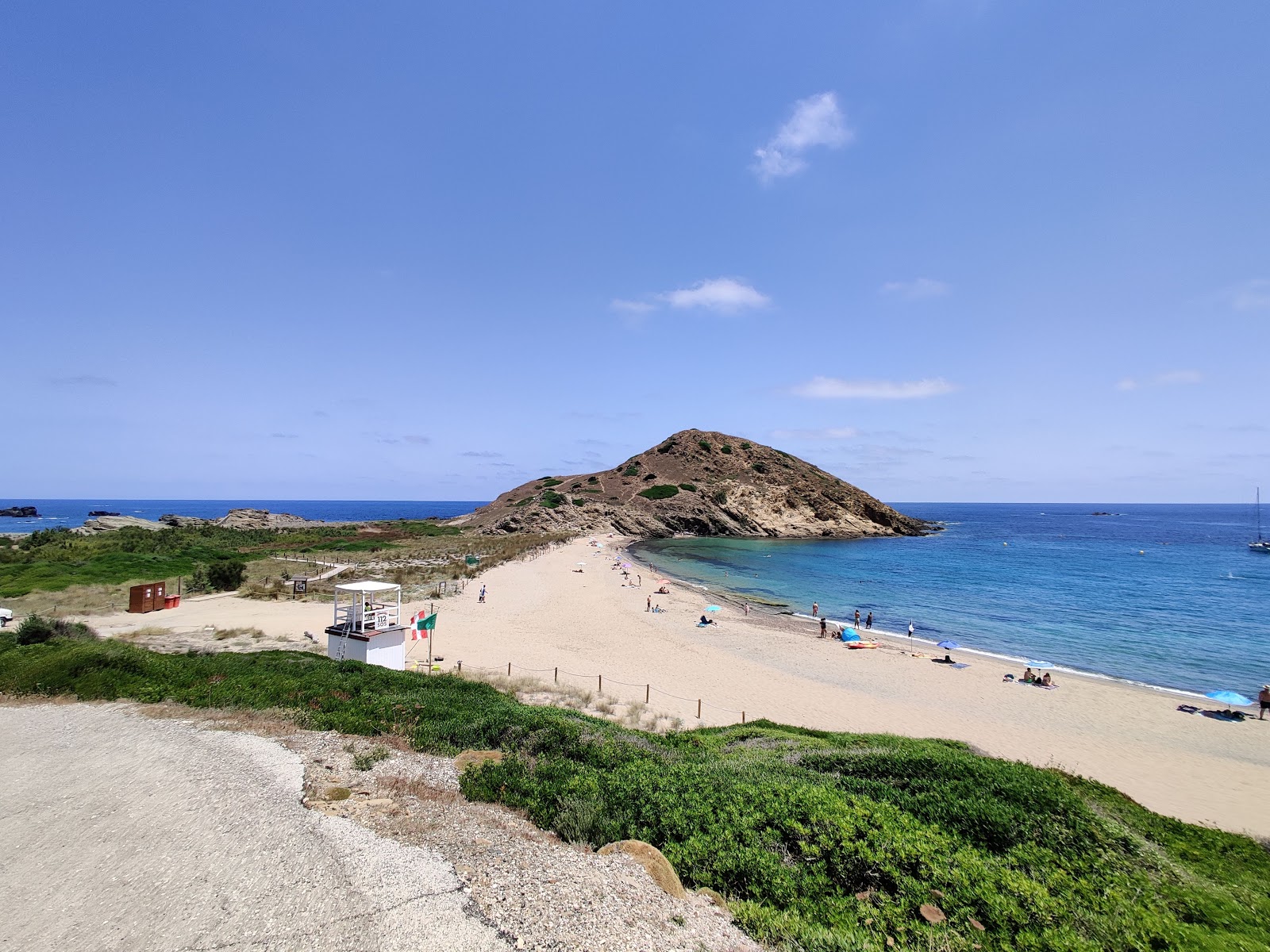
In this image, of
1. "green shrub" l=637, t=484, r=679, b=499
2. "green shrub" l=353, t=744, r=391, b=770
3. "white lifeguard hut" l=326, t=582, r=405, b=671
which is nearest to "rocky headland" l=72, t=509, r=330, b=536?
"green shrub" l=637, t=484, r=679, b=499

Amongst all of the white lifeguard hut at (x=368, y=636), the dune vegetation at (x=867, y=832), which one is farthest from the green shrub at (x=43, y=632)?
the white lifeguard hut at (x=368, y=636)

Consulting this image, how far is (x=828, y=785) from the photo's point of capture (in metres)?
8.57

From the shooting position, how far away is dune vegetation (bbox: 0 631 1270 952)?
5488mm

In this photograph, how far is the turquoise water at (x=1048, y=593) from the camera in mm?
28672

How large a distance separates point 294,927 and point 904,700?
70.7 ft

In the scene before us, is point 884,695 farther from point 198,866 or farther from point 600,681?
point 198,866

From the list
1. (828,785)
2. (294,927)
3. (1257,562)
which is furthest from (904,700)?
(1257,562)

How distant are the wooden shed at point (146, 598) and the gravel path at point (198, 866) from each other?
21821 millimetres

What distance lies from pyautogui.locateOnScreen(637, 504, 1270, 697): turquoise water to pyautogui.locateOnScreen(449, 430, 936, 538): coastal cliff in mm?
7928

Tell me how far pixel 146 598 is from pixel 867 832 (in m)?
32.6

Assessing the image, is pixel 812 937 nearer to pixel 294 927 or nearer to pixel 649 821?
pixel 649 821

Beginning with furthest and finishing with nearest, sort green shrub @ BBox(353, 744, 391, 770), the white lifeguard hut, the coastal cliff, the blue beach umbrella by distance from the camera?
1. the coastal cliff
2. the blue beach umbrella
3. the white lifeguard hut
4. green shrub @ BBox(353, 744, 391, 770)

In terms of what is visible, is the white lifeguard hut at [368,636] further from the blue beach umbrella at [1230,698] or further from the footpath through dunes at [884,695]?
the blue beach umbrella at [1230,698]

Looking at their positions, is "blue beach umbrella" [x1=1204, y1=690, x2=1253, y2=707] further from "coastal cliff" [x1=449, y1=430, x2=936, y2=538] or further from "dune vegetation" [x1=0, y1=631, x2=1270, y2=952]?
"coastal cliff" [x1=449, y1=430, x2=936, y2=538]
